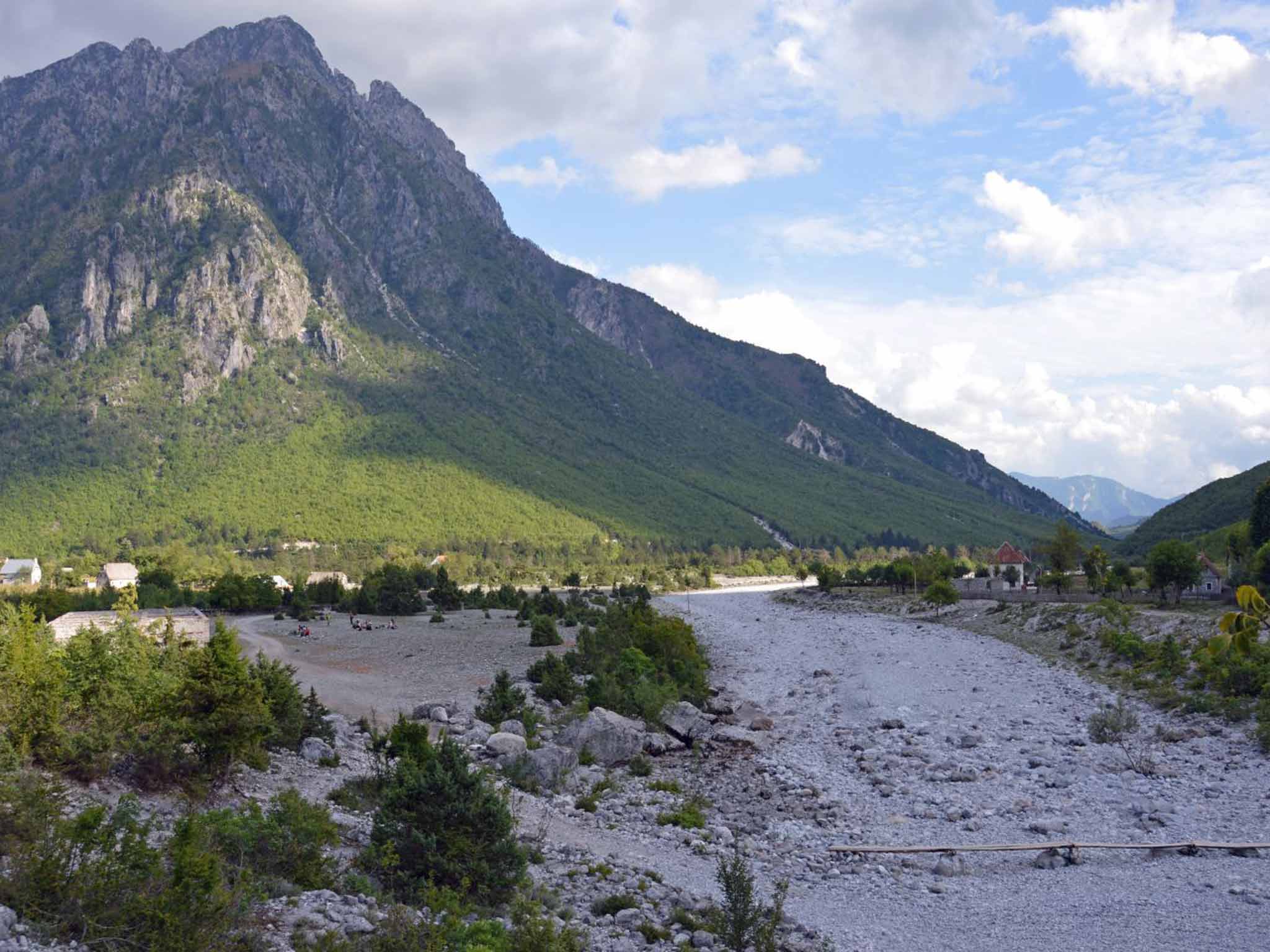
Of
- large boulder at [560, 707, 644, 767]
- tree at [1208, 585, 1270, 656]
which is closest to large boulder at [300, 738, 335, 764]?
large boulder at [560, 707, 644, 767]

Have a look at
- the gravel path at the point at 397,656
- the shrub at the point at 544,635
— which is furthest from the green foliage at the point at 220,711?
the shrub at the point at 544,635

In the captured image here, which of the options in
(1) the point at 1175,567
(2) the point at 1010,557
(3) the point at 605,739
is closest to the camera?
(3) the point at 605,739

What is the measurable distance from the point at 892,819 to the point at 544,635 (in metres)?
28.6

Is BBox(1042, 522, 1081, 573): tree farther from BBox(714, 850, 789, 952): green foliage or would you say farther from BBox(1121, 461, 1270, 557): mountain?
BBox(714, 850, 789, 952): green foliage

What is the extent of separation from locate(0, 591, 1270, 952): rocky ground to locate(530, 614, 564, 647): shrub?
12364 millimetres

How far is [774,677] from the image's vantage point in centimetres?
4431

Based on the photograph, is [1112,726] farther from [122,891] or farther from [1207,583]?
[1207,583]

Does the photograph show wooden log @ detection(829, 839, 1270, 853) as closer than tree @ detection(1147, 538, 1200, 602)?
Yes

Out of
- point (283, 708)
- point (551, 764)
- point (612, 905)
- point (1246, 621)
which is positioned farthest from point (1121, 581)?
point (1246, 621)

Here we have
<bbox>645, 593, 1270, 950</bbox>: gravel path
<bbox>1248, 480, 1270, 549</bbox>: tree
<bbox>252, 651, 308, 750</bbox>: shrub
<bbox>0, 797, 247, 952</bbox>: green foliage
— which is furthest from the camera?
<bbox>1248, 480, 1270, 549</bbox>: tree

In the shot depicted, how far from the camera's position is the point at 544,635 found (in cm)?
4706

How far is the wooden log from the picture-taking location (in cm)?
1714

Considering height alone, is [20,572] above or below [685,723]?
above

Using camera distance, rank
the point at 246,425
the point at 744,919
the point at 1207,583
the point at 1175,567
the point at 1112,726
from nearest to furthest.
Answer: the point at 744,919 < the point at 1112,726 < the point at 1175,567 < the point at 1207,583 < the point at 246,425
